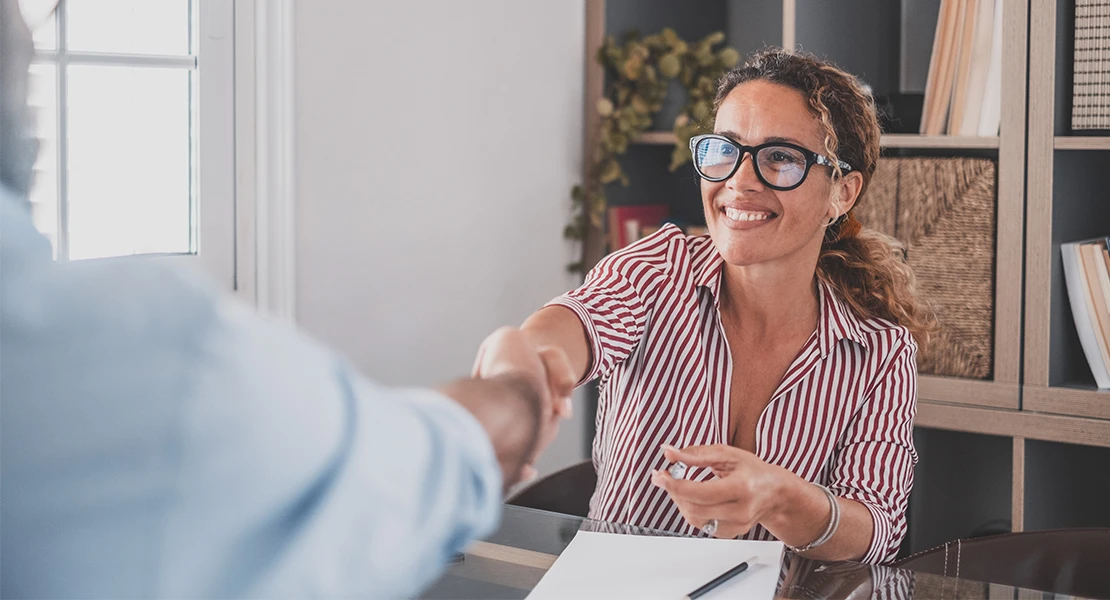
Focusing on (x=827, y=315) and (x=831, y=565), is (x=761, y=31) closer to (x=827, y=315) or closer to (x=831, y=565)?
(x=827, y=315)

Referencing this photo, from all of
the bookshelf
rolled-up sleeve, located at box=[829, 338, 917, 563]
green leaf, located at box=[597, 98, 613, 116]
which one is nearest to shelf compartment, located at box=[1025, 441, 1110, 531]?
the bookshelf

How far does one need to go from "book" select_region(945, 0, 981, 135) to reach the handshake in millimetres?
1723

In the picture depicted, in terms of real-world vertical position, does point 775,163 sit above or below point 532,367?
above

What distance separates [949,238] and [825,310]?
91 cm

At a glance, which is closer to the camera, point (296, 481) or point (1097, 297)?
point (296, 481)

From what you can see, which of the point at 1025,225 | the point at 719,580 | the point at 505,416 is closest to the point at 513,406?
the point at 505,416

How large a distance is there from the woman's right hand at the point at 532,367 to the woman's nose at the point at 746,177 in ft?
1.71

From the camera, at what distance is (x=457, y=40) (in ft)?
8.38

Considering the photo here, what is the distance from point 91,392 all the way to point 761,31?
9.17 feet

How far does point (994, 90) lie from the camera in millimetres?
2422

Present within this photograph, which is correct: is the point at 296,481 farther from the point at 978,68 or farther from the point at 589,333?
the point at 978,68

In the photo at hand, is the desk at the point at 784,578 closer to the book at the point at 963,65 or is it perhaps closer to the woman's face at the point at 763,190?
the woman's face at the point at 763,190

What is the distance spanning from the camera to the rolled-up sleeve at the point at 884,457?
60.6 inches

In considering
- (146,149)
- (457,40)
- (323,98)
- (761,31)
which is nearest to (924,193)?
(761,31)
